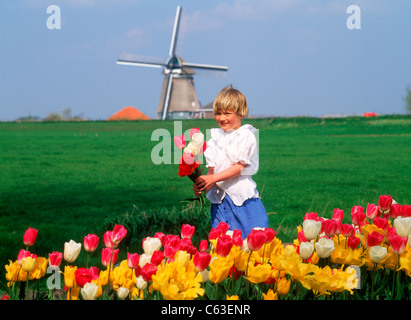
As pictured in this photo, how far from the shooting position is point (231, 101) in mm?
3221

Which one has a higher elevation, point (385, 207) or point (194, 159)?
point (194, 159)

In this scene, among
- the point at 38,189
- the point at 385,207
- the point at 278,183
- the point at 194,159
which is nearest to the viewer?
the point at 194,159

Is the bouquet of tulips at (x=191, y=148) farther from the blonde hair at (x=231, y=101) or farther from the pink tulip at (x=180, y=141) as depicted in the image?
the blonde hair at (x=231, y=101)

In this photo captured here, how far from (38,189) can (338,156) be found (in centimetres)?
1171

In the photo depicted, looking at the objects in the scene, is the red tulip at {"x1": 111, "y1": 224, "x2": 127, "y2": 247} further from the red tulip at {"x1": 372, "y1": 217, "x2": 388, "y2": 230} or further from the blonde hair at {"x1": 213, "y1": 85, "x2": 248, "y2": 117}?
the blonde hair at {"x1": 213, "y1": 85, "x2": 248, "y2": 117}

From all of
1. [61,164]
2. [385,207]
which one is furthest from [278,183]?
[385,207]

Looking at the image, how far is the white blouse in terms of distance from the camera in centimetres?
337

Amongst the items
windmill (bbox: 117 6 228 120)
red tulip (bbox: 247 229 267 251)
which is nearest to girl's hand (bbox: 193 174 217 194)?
red tulip (bbox: 247 229 267 251)

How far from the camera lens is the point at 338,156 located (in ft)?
61.5

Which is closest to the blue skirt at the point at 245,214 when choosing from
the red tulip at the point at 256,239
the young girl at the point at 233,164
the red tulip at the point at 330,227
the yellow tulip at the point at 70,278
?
the young girl at the point at 233,164

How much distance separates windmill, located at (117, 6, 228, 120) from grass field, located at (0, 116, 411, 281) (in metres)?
20.4

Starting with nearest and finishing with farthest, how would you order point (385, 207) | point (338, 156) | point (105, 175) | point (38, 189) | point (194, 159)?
point (194, 159), point (385, 207), point (38, 189), point (105, 175), point (338, 156)
